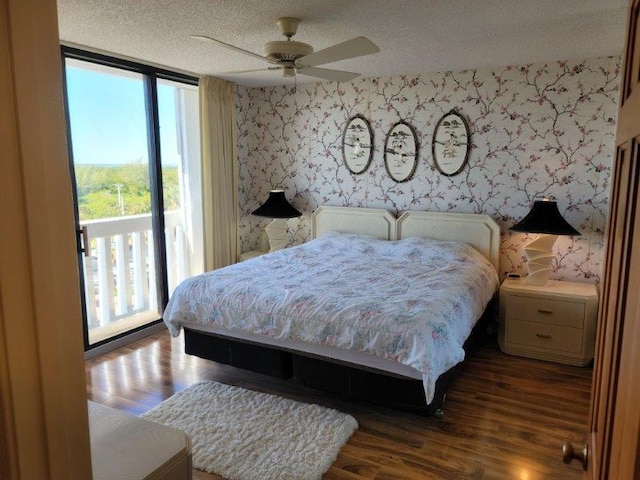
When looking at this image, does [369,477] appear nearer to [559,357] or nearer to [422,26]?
[559,357]

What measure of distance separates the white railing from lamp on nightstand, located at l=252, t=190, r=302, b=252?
912 mm

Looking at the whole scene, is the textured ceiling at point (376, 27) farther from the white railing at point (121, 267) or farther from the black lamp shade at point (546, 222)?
the white railing at point (121, 267)

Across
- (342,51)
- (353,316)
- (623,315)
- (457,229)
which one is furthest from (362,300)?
(623,315)

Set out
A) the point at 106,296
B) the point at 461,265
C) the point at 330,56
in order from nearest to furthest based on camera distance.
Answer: the point at 330,56 → the point at 461,265 → the point at 106,296

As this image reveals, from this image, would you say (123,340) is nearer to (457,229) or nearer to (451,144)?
(457,229)

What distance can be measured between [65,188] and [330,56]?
2.43 m

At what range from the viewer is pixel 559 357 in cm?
360

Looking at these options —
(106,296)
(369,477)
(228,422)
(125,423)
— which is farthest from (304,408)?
(106,296)

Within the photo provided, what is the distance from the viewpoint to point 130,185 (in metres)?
4.18

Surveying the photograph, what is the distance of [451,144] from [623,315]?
3.80 meters

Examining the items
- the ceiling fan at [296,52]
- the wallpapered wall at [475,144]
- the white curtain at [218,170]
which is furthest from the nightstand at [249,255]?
the ceiling fan at [296,52]

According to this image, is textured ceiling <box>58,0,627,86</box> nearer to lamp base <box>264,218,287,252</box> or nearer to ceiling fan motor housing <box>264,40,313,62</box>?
ceiling fan motor housing <box>264,40,313,62</box>

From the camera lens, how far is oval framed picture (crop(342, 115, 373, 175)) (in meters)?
4.75

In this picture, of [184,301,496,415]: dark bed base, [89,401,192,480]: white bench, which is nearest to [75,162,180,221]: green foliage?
[184,301,496,415]: dark bed base
